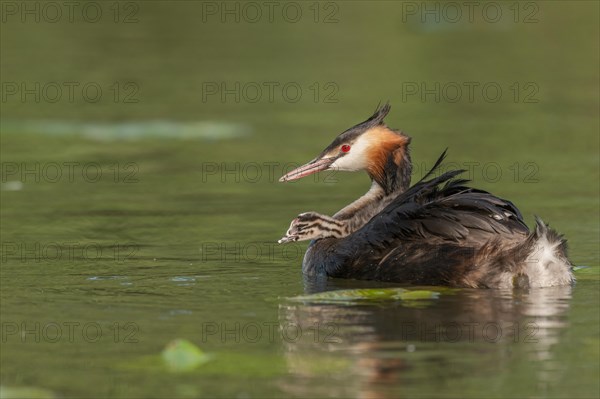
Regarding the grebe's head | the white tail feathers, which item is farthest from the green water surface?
the grebe's head

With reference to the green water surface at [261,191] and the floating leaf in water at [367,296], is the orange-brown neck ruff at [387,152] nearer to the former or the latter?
the green water surface at [261,191]

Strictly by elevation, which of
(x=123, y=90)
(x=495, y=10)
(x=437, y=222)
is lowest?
(x=437, y=222)

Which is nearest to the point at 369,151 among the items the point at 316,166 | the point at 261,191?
the point at 316,166

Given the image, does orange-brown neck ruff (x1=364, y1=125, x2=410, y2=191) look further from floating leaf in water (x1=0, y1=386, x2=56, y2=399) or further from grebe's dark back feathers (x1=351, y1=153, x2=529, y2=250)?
floating leaf in water (x1=0, y1=386, x2=56, y2=399)

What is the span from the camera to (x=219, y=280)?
10.6 m

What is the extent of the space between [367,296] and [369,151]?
2.23 meters

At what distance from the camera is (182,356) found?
8156 mm

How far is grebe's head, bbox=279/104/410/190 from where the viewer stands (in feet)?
38.8

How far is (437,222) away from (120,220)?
13.4ft

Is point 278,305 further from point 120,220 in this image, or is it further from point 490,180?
point 490,180

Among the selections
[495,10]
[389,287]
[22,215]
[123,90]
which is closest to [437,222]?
[389,287]

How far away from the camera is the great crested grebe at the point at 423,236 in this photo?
33.0 feet

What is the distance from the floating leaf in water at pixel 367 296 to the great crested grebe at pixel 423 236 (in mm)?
358

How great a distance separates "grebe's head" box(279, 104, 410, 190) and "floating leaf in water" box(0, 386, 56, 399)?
14.7 feet
